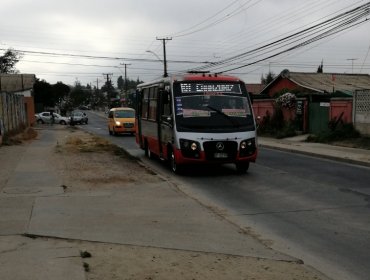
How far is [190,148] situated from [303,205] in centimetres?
422

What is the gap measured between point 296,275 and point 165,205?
4.09 m

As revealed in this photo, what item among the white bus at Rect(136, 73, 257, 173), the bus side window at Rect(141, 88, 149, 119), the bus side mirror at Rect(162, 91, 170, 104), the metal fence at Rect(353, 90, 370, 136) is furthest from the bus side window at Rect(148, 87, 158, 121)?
the metal fence at Rect(353, 90, 370, 136)

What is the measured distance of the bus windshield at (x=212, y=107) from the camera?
13.1m

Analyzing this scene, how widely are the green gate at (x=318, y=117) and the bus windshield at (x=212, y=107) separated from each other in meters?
13.0

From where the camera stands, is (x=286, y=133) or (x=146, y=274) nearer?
(x=146, y=274)

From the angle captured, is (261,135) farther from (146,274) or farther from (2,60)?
(2,60)

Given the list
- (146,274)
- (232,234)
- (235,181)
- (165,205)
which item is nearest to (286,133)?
(235,181)

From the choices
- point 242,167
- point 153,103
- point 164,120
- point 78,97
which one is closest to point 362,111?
point 153,103

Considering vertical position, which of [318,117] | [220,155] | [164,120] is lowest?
[220,155]

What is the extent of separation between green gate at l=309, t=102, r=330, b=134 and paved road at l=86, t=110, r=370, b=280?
10394mm

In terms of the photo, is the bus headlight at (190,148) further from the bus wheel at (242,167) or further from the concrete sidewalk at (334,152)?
the concrete sidewalk at (334,152)

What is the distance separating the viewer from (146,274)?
5.09m

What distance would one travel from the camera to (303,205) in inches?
361

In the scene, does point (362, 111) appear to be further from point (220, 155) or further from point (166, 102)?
point (220, 155)
